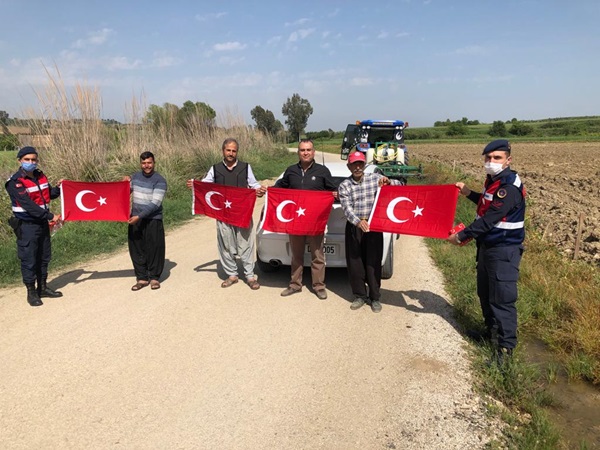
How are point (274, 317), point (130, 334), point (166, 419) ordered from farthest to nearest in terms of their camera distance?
point (274, 317), point (130, 334), point (166, 419)

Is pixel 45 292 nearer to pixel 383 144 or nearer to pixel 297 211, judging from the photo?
pixel 297 211

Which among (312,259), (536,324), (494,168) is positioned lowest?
(536,324)

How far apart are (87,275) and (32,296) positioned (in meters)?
1.23

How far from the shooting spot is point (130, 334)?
4.45 metres

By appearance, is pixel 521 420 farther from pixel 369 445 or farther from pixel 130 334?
pixel 130 334

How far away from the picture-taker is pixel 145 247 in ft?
19.4

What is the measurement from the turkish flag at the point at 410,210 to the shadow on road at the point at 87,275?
136 inches

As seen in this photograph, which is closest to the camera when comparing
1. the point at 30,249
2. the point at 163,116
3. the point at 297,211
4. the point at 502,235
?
the point at 502,235

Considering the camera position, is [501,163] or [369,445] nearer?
[369,445]

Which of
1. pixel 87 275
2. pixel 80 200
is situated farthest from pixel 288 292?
pixel 80 200

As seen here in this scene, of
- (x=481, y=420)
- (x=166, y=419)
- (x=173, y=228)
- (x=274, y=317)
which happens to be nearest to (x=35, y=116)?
(x=173, y=228)

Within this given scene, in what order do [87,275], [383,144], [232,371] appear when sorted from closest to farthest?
[232,371], [87,275], [383,144]

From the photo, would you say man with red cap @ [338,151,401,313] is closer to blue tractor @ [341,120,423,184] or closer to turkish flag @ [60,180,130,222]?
turkish flag @ [60,180,130,222]

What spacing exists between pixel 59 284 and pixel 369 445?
5.13 meters
